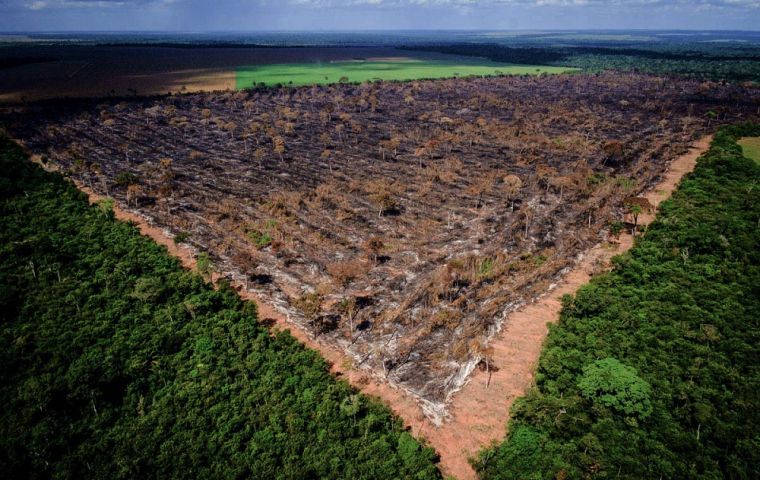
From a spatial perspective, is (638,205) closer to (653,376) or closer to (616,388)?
(653,376)

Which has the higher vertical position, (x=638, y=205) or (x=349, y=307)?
(x=638, y=205)

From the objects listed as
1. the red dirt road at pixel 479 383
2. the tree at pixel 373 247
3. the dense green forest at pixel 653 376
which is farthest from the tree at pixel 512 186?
the tree at pixel 373 247

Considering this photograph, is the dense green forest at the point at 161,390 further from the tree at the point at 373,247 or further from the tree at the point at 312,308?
the tree at the point at 373,247

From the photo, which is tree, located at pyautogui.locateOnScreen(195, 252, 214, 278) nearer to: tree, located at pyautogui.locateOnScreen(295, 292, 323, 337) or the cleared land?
tree, located at pyautogui.locateOnScreen(295, 292, 323, 337)

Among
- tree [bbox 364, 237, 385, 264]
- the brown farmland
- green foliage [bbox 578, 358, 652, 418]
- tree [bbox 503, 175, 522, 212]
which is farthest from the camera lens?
the brown farmland

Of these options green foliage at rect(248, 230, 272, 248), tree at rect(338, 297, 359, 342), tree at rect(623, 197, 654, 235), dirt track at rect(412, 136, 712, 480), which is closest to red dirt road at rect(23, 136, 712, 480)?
dirt track at rect(412, 136, 712, 480)

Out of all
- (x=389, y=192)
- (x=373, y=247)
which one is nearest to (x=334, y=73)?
(x=389, y=192)
